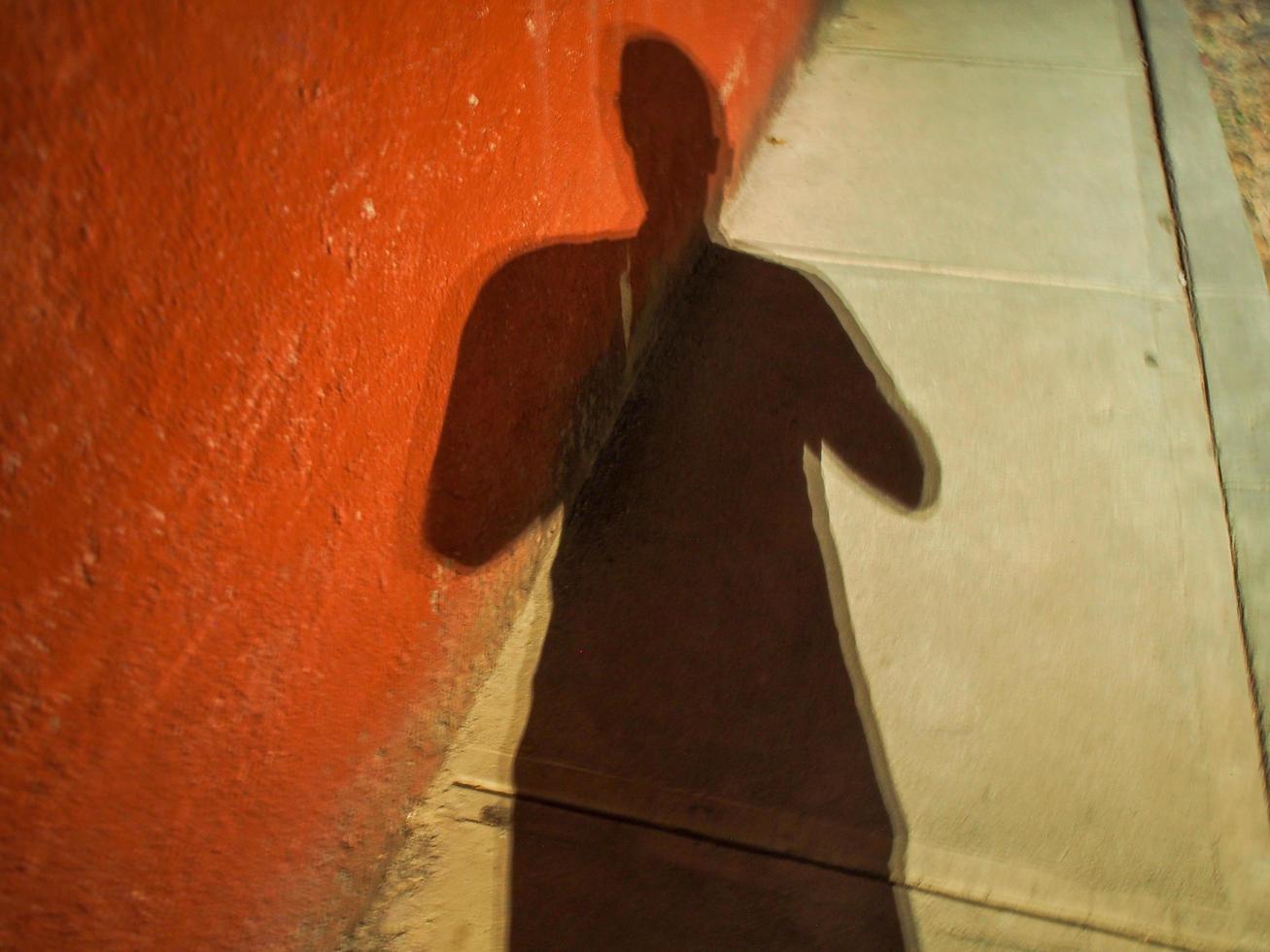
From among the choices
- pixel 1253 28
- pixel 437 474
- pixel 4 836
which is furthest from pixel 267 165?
pixel 1253 28

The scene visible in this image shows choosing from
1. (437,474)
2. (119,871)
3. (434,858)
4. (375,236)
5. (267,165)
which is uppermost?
(267,165)

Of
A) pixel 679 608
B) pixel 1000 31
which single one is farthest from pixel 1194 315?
pixel 1000 31

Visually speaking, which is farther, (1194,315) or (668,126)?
(1194,315)

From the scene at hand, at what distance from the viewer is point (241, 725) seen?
5.00ft

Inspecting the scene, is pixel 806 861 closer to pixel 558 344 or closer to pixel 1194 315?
pixel 558 344

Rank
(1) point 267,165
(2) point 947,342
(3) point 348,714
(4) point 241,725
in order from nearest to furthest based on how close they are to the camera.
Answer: (1) point 267,165
(4) point 241,725
(3) point 348,714
(2) point 947,342

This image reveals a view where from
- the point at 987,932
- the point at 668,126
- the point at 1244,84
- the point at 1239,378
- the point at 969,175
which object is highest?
the point at 668,126

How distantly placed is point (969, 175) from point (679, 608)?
2.62 m

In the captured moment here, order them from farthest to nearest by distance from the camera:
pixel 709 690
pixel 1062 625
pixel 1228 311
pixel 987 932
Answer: pixel 1228 311
pixel 1062 625
pixel 709 690
pixel 987 932

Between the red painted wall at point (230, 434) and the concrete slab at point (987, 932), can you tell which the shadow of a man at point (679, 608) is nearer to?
the concrete slab at point (987, 932)

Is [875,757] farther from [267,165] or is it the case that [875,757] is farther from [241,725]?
[267,165]

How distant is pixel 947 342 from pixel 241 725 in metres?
2.54

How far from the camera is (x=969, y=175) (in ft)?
13.4

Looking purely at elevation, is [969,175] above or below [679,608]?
above
